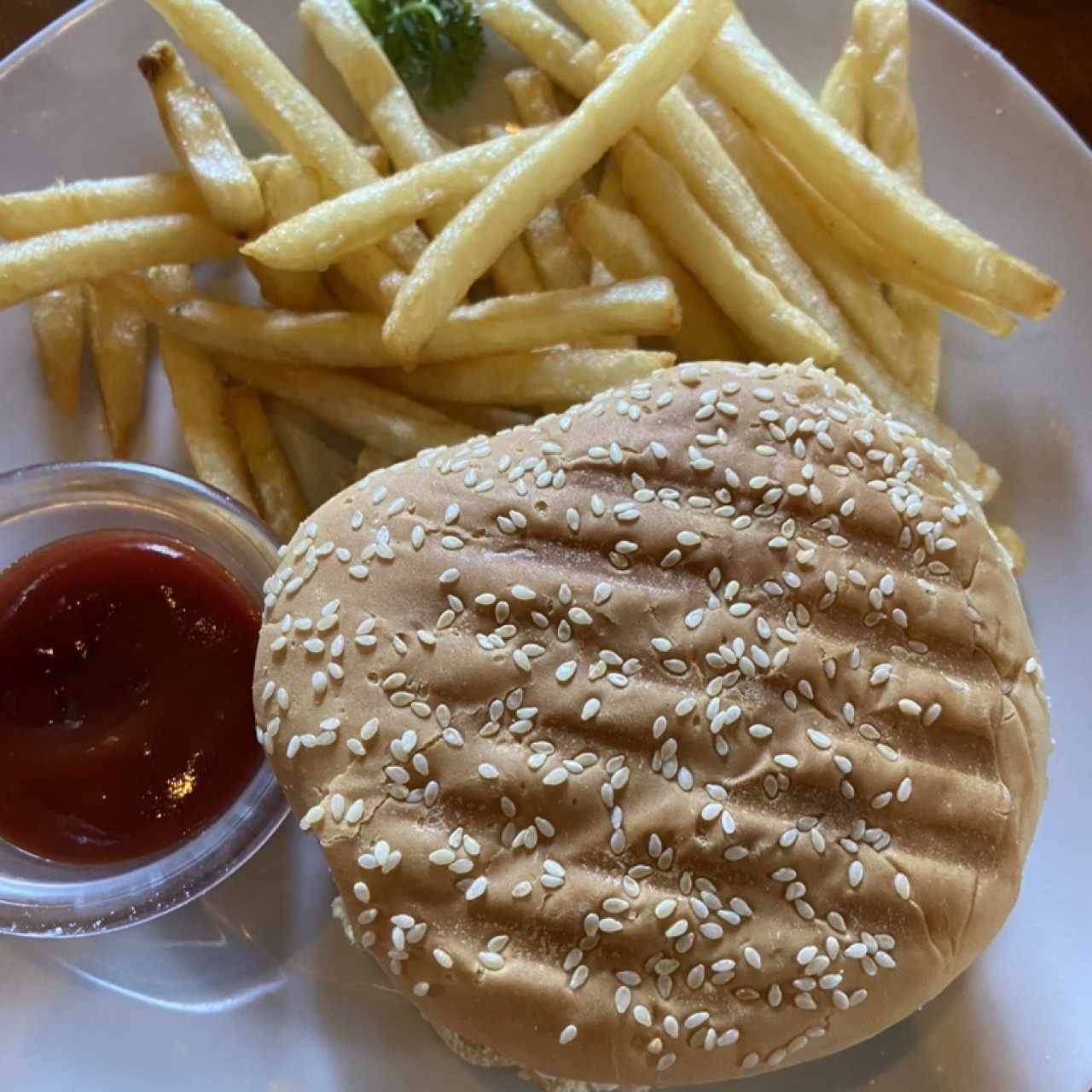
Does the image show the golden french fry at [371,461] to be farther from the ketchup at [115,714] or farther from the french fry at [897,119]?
the french fry at [897,119]

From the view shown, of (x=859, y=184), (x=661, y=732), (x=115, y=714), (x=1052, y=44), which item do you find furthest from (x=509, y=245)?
(x=1052, y=44)

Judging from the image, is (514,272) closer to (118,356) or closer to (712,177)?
(712,177)

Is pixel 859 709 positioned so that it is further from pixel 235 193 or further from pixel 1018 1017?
pixel 235 193

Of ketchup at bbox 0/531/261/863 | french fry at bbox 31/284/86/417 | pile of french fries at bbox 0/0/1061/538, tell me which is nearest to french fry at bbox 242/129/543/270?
pile of french fries at bbox 0/0/1061/538

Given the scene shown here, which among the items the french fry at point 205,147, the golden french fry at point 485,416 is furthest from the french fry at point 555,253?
the french fry at point 205,147

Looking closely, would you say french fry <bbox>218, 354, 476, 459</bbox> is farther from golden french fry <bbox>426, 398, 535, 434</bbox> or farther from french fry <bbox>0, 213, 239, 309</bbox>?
french fry <bbox>0, 213, 239, 309</bbox>
